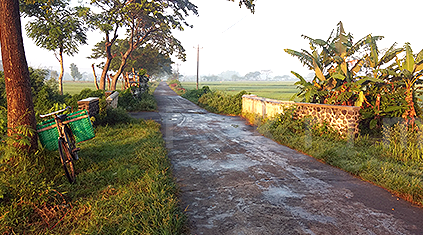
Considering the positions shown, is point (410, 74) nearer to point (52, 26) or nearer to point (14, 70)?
point (14, 70)

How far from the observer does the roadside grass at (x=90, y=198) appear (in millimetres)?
3426

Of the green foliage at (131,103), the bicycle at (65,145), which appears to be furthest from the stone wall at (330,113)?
the green foliage at (131,103)

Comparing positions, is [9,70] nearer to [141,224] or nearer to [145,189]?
[145,189]

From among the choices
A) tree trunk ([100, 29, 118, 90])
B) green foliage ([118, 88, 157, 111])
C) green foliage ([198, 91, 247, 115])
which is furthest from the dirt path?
tree trunk ([100, 29, 118, 90])

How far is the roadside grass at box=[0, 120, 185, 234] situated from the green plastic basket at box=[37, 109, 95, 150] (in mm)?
252

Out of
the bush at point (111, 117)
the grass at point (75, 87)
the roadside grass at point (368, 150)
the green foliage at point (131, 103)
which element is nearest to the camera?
the roadside grass at point (368, 150)

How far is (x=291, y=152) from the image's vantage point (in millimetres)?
7586

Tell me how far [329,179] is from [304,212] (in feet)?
6.09

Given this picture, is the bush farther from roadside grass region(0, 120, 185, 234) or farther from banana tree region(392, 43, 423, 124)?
banana tree region(392, 43, 423, 124)

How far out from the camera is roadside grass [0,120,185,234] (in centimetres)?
343

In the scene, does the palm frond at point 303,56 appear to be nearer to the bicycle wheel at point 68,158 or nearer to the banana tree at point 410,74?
the banana tree at point 410,74

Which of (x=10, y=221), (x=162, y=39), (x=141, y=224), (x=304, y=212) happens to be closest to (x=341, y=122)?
(x=304, y=212)

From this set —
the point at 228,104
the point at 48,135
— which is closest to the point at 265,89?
the point at 228,104

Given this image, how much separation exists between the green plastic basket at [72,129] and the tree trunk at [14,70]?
17 cm
